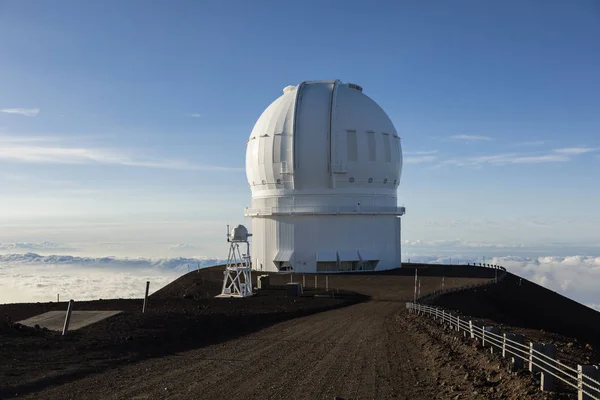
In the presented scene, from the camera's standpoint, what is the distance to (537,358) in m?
11.1

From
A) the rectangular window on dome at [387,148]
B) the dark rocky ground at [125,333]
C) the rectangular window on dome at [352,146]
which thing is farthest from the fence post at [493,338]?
the rectangular window on dome at [387,148]

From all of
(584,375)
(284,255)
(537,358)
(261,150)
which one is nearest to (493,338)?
(537,358)

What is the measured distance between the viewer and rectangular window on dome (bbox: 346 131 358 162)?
44.5 metres

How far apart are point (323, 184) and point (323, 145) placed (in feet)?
9.81

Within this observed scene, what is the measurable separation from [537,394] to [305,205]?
114 feet

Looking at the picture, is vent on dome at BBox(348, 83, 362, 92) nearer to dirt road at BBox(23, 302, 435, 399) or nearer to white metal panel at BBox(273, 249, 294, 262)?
white metal panel at BBox(273, 249, 294, 262)

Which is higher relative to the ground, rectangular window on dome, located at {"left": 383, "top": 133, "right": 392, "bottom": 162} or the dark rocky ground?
rectangular window on dome, located at {"left": 383, "top": 133, "right": 392, "bottom": 162}

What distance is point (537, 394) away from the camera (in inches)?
406

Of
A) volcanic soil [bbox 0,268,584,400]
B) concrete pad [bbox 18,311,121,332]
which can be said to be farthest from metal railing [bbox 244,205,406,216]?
concrete pad [bbox 18,311,121,332]

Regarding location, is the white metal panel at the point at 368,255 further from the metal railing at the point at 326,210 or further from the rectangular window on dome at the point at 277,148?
the rectangular window on dome at the point at 277,148

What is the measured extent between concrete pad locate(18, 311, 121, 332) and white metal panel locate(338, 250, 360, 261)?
79.2 feet

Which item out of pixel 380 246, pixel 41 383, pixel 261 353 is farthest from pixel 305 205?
pixel 41 383

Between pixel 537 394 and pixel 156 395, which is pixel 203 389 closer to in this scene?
pixel 156 395

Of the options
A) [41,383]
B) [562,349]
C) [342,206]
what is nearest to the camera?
[41,383]
